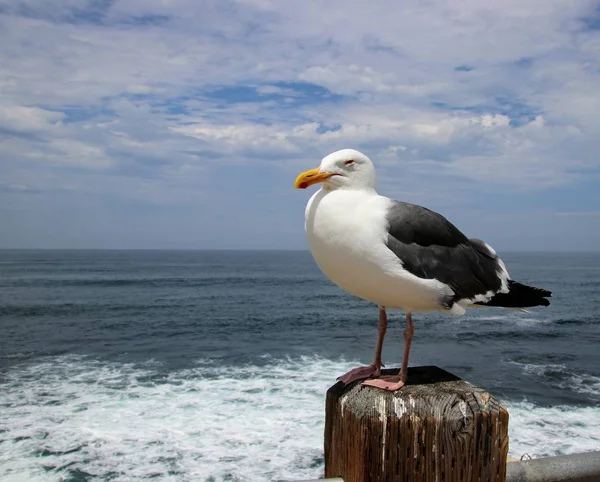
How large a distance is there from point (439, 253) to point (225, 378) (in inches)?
597

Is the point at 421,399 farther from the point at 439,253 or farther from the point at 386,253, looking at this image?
the point at 439,253

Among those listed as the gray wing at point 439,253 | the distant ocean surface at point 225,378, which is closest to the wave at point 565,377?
the distant ocean surface at point 225,378

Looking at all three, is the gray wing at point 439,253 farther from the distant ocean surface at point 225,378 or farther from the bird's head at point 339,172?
the distant ocean surface at point 225,378

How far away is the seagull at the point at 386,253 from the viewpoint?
292 cm

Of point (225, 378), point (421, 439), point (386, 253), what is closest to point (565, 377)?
point (225, 378)

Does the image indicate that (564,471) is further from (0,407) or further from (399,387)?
(0,407)

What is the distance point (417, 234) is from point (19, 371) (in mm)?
18749

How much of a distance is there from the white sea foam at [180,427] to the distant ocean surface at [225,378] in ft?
0.14

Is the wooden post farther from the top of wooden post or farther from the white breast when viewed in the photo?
the white breast

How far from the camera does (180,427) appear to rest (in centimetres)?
1229

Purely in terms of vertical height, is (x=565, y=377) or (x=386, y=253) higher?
(x=386, y=253)

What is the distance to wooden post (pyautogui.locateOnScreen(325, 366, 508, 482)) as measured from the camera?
1.95m

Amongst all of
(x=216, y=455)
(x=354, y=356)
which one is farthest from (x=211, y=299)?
(x=216, y=455)

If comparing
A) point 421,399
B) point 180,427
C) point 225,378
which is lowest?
point 225,378
